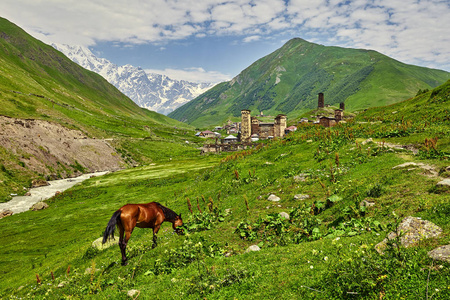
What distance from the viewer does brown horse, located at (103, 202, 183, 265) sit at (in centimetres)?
1366

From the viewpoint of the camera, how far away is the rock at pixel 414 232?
7758 mm

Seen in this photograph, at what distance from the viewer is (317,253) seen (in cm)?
877

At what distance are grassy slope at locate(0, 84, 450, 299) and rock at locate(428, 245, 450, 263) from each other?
0.21m

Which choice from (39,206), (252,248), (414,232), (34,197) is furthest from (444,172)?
(34,197)

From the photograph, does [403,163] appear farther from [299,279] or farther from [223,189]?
[223,189]

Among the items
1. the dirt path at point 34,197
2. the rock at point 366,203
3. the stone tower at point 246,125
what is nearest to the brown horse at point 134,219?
the rock at point 366,203

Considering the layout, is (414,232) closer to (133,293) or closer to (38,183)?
(133,293)

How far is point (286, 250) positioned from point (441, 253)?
17.0ft

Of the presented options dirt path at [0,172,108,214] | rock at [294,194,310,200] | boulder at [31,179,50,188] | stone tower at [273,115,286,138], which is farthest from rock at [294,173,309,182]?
stone tower at [273,115,286,138]

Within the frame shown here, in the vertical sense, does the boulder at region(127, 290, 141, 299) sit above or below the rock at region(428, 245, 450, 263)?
below

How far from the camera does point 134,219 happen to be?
573 inches

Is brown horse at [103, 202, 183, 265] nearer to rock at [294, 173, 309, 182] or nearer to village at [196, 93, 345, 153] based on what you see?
rock at [294, 173, 309, 182]

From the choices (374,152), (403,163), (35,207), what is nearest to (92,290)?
(403,163)

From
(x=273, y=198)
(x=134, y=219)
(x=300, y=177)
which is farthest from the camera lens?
(x=300, y=177)
